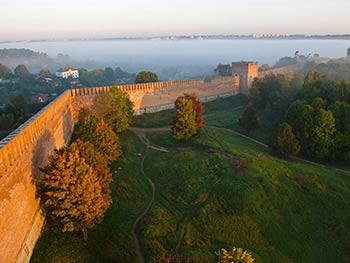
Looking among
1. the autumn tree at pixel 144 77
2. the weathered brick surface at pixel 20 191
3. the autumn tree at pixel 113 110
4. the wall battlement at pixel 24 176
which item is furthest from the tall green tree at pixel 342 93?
the weathered brick surface at pixel 20 191

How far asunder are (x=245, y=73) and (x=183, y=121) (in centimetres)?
2962

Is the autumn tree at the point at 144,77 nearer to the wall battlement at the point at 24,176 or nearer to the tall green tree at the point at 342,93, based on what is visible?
the wall battlement at the point at 24,176

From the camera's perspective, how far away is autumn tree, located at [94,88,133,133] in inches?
1123

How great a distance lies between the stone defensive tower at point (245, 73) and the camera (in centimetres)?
5194

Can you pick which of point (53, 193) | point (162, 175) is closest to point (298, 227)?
point (162, 175)

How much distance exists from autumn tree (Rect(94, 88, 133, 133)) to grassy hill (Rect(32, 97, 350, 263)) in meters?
4.13

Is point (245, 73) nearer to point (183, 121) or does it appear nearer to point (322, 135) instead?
point (322, 135)

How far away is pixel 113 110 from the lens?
28688mm

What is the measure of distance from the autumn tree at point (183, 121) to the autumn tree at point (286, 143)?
7.62 m

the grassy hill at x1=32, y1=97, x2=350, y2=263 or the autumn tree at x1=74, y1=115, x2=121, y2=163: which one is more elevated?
the autumn tree at x1=74, y1=115, x2=121, y2=163

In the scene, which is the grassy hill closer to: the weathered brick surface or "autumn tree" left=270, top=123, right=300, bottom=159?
the weathered brick surface

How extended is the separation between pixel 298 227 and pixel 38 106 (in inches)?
1227

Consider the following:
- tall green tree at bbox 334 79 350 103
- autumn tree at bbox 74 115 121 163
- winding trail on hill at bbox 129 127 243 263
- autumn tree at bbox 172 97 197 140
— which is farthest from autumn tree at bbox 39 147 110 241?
tall green tree at bbox 334 79 350 103

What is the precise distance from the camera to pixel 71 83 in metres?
73.0
